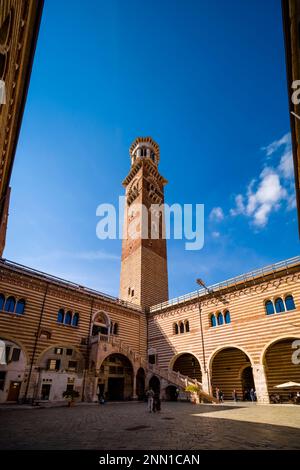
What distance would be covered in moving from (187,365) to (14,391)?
57.5 ft

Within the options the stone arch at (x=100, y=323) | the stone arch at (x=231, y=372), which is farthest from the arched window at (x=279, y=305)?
the stone arch at (x=100, y=323)

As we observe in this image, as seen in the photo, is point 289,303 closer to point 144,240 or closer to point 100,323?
point 100,323

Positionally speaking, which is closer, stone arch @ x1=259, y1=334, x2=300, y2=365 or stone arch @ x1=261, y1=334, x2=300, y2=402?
stone arch @ x1=259, y1=334, x2=300, y2=365

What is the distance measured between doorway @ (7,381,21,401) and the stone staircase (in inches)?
248

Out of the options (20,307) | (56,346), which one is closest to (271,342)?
(56,346)

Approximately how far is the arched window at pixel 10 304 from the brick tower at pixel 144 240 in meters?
15.9

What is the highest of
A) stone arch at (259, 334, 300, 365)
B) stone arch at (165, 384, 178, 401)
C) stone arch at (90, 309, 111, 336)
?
stone arch at (90, 309, 111, 336)

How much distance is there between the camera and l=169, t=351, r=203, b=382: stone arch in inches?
1053

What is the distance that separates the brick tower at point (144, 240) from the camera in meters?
34.7

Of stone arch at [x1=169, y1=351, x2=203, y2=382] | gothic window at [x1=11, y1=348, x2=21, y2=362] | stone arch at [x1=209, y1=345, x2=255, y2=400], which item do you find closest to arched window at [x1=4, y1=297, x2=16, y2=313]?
gothic window at [x1=11, y1=348, x2=21, y2=362]

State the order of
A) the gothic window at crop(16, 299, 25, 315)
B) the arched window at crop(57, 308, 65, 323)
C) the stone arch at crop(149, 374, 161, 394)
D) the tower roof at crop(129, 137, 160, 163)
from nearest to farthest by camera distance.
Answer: the gothic window at crop(16, 299, 25, 315) < the arched window at crop(57, 308, 65, 323) < the stone arch at crop(149, 374, 161, 394) < the tower roof at crop(129, 137, 160, 163)

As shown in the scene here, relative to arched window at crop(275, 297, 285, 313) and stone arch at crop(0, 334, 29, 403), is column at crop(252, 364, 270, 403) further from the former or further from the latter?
stone arch at crop(0, 334, 29, 403)

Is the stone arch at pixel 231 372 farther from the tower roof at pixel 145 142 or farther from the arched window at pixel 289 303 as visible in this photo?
the tower roof at pixel 145 142

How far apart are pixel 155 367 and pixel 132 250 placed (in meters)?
16.9
